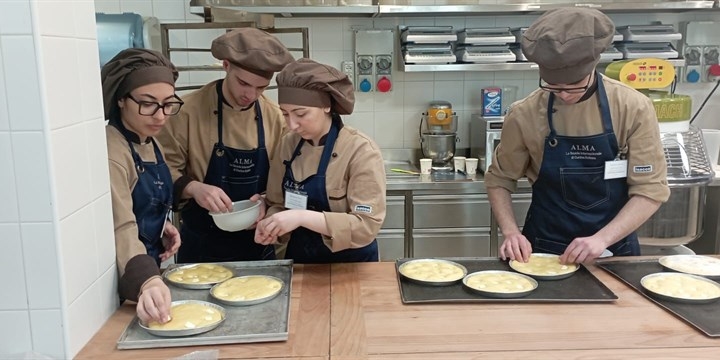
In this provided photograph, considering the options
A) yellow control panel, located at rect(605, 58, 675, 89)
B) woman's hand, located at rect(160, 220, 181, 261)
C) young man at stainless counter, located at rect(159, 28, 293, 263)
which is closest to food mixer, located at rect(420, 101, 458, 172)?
yellow control panel, located at rect(605, 58, 675, 89)

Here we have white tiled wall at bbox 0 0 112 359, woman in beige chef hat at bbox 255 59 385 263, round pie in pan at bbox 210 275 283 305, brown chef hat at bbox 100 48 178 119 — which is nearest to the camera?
white tiled wall at bbox 0 0 112 359

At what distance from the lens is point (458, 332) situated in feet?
4.64

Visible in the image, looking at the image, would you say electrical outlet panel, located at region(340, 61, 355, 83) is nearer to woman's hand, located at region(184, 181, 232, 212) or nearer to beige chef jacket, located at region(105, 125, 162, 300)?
woman's hand, located at region(184, 181, 232, 212)

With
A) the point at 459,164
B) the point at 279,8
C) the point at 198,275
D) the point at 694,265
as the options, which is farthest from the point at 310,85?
the point at 459,164

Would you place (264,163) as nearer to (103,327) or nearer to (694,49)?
(103,327)

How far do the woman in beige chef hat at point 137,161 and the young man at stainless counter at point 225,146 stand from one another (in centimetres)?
30

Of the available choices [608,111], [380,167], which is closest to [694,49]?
[608,111]

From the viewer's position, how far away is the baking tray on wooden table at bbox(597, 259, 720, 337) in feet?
4.71

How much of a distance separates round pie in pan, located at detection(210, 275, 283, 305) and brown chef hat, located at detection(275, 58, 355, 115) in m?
0.54

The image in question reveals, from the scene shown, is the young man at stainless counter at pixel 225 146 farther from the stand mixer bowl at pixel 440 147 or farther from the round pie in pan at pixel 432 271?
the stand mixer bowl at pixel 440 147

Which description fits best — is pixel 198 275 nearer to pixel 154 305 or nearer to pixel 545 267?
pixel 154 305

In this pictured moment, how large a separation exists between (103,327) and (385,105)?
2652mm

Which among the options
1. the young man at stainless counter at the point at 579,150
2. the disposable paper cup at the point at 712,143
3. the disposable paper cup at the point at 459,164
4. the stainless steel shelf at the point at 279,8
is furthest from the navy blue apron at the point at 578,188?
the disposable paper cup at the point at 712,143

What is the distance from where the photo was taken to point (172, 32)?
3.66 metres
